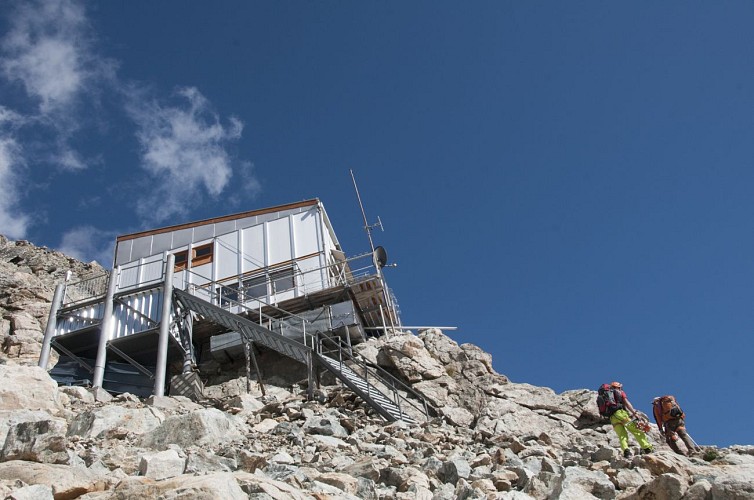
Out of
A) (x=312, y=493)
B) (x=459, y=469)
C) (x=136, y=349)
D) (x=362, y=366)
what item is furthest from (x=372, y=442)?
(x=136, y=349)

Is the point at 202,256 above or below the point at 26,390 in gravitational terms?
above

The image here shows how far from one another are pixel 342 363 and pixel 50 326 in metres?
9.80

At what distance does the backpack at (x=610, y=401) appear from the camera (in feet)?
46.6

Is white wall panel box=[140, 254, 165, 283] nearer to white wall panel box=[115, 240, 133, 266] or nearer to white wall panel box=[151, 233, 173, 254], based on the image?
white wall panel box=[151, 233, 173, 254]

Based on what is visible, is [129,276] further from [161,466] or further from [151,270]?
[161,466]

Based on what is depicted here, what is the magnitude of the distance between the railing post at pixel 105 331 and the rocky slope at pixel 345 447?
3321 millimetres

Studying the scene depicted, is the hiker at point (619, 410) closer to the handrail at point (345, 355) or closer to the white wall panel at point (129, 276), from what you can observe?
the handrail at point (345, 355)

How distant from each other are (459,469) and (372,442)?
3566mm

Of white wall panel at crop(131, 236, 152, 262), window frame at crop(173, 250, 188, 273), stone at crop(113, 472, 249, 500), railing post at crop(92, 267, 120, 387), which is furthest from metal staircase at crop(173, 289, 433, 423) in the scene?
stone at crop(113, 472, 249, 500)

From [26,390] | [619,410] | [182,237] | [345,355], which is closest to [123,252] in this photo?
[182,237]

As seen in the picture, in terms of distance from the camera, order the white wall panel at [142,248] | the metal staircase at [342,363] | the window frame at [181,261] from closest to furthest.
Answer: the metal staircase at [342,363], the window frame at [181,261], the white wall panel at [142,248]

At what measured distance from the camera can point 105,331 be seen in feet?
75.9

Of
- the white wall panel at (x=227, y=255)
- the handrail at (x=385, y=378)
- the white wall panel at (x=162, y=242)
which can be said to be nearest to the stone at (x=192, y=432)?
the handrail at (x=385, y=378)

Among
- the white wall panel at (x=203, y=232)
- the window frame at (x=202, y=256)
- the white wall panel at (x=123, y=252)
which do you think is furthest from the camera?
the white wall panel at (x=123, y=252)
